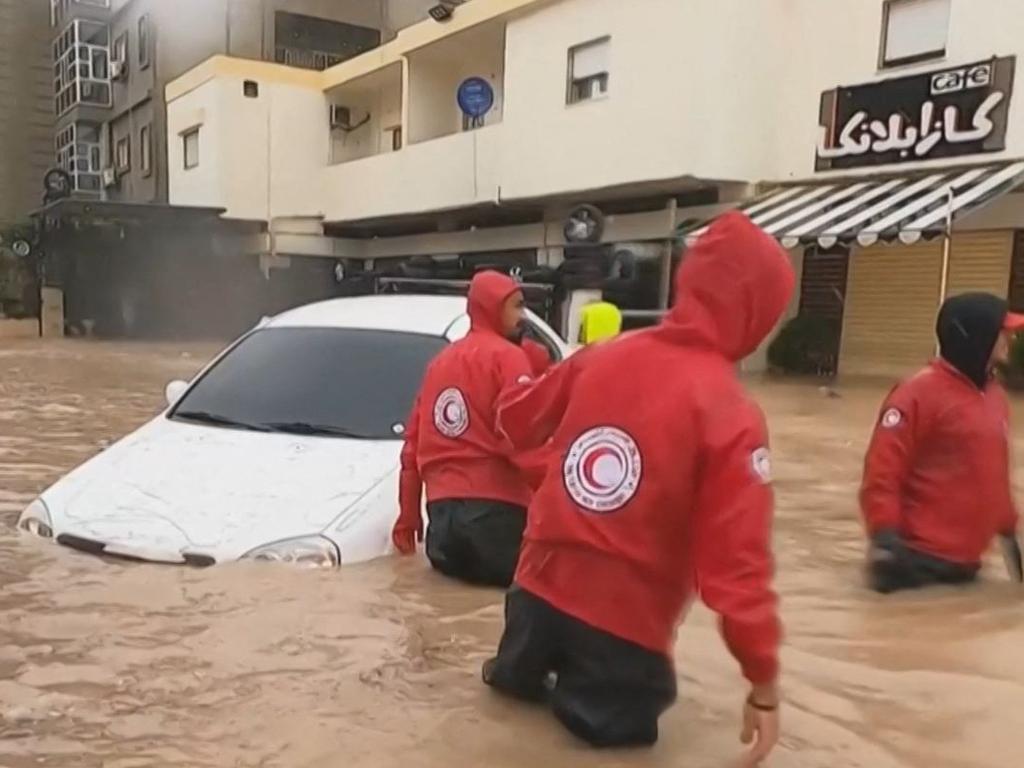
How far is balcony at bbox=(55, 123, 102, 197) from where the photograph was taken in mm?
32781

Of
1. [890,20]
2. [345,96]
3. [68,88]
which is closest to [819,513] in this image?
[890,20]

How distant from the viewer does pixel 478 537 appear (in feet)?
13.7

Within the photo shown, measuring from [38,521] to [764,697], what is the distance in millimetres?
3437

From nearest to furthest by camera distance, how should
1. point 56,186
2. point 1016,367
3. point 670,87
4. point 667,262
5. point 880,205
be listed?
point 1016,367, point 880,205, point 670,87, point 667,262, point 56,186

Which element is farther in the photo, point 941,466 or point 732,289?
point 941,466

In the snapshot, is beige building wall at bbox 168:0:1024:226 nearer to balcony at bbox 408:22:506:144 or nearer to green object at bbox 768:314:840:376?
balcony at bbox 408:22:506:144

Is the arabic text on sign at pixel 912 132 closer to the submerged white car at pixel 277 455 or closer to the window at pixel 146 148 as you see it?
the submerged white car at pixel 277 455

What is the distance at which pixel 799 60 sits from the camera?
15227 millimetres

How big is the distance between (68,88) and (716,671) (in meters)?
34.8

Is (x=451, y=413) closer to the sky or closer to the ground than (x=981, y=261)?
closer to the ground

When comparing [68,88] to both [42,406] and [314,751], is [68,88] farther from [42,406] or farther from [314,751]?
[314,751]

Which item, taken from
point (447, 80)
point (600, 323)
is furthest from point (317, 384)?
point (447, 80)

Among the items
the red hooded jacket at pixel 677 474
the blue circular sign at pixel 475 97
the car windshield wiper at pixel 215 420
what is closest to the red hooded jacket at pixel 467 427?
the car windshield wiper at pixel 215 420

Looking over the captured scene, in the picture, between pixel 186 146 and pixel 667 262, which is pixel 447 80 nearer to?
pixel 667 262
